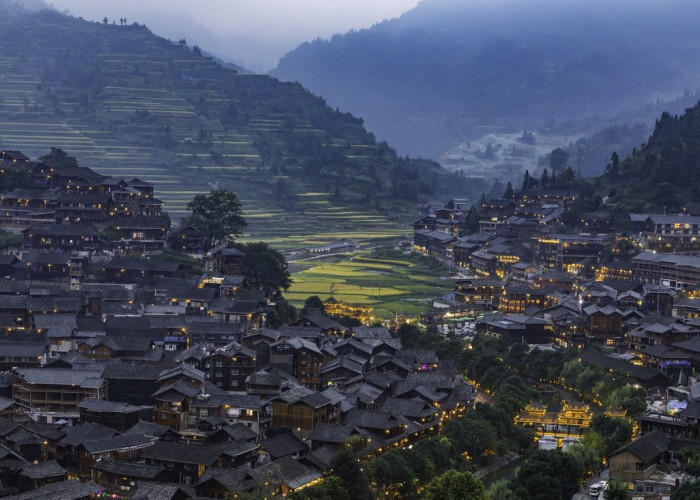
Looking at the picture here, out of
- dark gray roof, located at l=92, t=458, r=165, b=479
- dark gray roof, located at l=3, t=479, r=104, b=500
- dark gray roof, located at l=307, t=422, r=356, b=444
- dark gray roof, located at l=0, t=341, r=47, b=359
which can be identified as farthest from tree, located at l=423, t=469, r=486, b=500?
dark gray roof, located at l=0, t=341, r=47, b=359

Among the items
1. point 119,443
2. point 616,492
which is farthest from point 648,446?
point 119,443

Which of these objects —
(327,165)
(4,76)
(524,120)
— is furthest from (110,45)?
(524,120)

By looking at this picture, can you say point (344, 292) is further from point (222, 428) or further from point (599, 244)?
point (222, 428)

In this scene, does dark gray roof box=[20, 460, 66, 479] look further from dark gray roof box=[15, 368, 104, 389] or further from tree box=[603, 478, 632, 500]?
tree box=[603, 478, 632, 500]

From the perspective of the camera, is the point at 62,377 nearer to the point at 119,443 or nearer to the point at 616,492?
the point at 119,443

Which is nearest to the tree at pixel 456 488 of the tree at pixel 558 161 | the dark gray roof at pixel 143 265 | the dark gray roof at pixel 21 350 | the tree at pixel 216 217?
the dark gray roof at pixel 21 350

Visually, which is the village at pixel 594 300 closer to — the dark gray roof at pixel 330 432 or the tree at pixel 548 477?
the tree at pixel 548 477

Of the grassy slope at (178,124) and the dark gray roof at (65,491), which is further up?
the grassy slope at (178,124)
